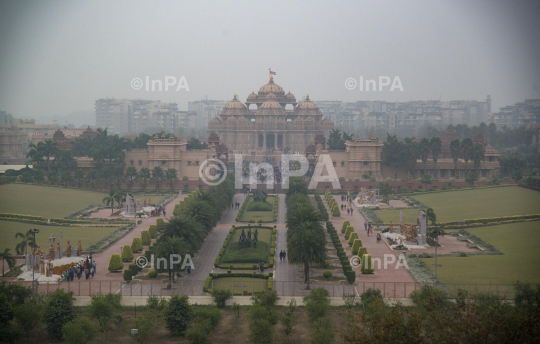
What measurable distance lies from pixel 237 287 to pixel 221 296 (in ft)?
8.32

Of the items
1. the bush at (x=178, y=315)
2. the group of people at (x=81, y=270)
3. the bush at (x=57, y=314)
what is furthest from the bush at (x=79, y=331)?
the group of people at (x=81, y=270)

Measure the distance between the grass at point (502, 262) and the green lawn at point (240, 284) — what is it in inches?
385

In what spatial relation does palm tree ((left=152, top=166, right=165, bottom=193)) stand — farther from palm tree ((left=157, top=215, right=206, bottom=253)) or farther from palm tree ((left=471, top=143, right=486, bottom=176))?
palm tree ((left=471, top=143, right=486, bottom=176))

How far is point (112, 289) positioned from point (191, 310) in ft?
23.5

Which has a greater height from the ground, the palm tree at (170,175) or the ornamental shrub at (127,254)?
the palm tree at (170,175)

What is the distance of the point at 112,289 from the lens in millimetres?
32562

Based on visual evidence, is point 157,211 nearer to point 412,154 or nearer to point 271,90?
point 412,154

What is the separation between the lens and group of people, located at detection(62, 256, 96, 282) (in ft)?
112

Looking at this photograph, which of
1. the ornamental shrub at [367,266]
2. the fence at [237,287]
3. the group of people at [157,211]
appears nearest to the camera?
the fence at [237,287]

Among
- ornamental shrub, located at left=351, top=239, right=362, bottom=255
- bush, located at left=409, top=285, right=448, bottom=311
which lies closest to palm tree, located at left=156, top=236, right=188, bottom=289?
ornamental shrub, located at left=351, top=239, right=362, bottom=255

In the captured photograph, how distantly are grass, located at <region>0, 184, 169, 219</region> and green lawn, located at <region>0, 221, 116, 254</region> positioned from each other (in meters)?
4.66

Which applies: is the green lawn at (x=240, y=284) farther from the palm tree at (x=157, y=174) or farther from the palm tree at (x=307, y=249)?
the palm tree at (x=157, y=174)

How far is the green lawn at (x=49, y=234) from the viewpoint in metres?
42.6

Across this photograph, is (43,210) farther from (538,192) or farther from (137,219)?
(538,192)
